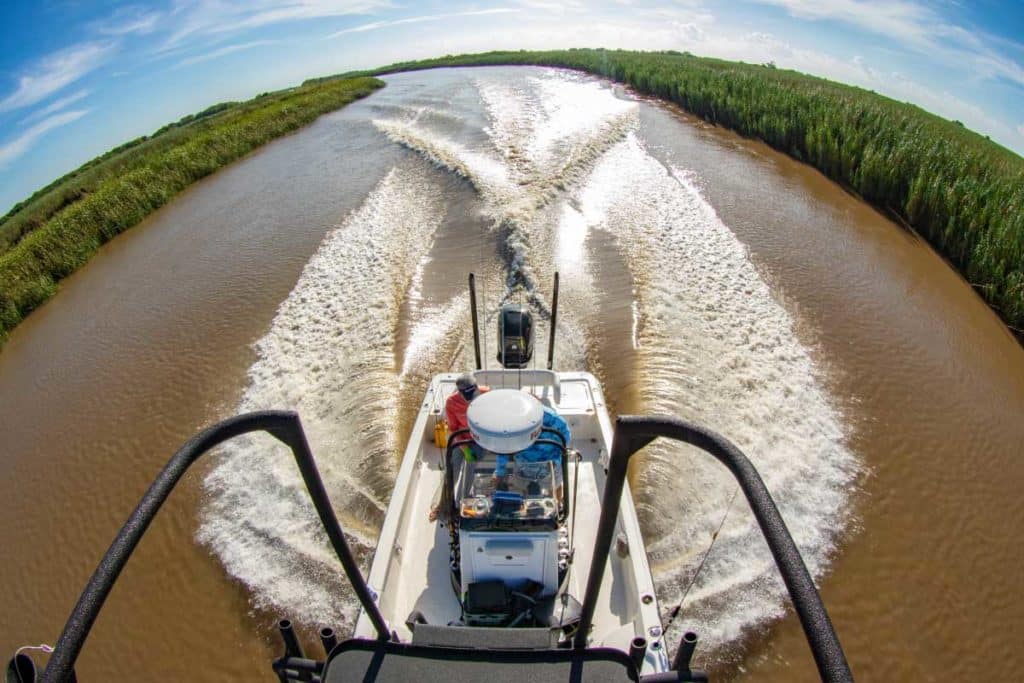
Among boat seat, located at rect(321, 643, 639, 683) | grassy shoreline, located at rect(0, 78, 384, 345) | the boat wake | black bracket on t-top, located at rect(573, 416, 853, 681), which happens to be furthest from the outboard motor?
grassy shoreline, located at rect(0, 78, 384, 345)

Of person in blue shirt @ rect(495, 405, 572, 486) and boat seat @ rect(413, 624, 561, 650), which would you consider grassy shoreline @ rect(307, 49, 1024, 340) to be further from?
boat seat @ rect(413, 624, 561, 650)

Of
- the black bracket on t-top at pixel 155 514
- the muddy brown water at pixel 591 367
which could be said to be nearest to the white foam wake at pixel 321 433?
the muddy brown water at pixel 591 367

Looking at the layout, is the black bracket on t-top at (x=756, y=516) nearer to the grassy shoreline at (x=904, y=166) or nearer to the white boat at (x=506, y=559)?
the white boat at (x=506, y=559)

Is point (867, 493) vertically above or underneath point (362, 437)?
underneath

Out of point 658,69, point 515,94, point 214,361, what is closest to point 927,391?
point 214,361

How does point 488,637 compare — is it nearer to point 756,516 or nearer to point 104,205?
point 756,516

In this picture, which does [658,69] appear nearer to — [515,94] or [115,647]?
[515,94]

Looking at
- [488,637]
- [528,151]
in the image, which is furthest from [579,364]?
[528,151]
